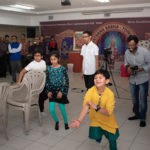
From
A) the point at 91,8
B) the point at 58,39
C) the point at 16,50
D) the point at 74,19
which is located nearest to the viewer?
the point at 16,50

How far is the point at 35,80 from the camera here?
10.5 ft

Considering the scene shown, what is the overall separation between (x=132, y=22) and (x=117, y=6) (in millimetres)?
976

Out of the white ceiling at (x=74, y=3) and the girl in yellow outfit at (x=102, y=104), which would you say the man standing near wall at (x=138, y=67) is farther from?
the white ceiling at (x=74, y=3)

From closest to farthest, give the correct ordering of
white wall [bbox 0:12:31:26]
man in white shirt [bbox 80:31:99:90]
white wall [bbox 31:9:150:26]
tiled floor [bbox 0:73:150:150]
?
tiled floor [bbox 0:73:150:150] → man in white shirt [bbox 80:31:99:90] → white wall [bbox 31:9:150:26] → white wall [bbox 0:12:31:26]

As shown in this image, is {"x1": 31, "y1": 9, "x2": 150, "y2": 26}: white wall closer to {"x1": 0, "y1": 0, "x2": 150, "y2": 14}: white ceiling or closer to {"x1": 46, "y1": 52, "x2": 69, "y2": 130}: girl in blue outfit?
{"x1": 0, "y1": 0, "x2": 150, "y2": 14}: white ceiling

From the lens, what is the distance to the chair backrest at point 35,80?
10.3ft

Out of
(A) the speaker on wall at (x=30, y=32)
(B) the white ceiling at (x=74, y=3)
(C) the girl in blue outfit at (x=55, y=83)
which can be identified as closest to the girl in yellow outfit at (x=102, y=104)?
(C) the girl in blue outfit at (x=55, y=83)

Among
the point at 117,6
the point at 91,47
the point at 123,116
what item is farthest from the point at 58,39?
the point at 123,116

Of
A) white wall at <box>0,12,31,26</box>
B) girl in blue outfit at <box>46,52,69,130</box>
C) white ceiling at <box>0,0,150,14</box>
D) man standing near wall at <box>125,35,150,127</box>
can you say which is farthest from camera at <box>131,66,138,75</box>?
white wall at <box>0,12,31,26</box>

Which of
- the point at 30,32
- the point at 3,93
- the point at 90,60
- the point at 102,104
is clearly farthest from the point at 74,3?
the point at 102,104

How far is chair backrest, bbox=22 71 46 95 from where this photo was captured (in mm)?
3143

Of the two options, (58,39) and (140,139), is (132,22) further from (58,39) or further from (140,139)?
(140,139)

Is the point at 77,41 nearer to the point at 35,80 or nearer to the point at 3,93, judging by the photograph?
the point at 35,80

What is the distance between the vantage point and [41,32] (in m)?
11.0
